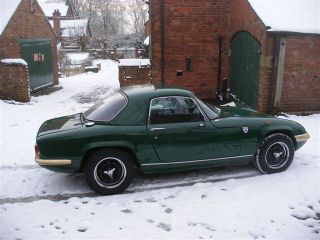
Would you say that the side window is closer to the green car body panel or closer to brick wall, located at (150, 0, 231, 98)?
the green car body panel

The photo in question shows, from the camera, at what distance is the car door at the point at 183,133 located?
5008 millimetres

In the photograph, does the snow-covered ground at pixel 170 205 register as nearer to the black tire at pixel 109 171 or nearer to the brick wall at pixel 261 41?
the black tire at pixel 109 171

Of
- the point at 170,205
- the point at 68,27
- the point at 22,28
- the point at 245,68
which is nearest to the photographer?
the point at 170,205

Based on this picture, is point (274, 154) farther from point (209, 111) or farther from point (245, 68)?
point (245, 68)

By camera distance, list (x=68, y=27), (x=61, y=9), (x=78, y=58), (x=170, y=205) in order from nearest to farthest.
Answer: (x=170, y=205), (x=78, y=58), (x=68, y=27), (x=61, y=9)

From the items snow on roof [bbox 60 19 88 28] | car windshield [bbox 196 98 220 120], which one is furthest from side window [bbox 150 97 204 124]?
snow on roof [bbox 60 19 88 28]

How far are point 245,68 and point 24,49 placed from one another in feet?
29.2

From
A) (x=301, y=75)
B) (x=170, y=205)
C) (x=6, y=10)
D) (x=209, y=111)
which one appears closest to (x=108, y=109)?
(x=209, y=111)

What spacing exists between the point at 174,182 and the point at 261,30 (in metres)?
5.35

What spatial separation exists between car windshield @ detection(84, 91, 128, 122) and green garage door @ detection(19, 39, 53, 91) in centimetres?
991

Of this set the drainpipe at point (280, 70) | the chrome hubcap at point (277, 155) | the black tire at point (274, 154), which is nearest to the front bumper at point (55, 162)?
the black tire at point (274, 154)

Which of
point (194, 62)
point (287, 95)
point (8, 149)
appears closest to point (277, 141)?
point (287, 95)

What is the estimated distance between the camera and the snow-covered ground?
405 cm

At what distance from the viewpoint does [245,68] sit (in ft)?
33.7
